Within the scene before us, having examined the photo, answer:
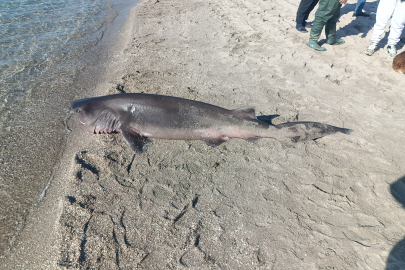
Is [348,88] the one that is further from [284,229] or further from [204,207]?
[204,207]

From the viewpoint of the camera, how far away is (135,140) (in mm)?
3996

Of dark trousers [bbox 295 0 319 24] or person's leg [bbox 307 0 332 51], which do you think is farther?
dark trousers [bbox 295 0 319 24]

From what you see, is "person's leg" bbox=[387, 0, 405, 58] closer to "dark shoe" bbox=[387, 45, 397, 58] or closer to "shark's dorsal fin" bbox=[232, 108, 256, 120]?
"dark shoe" bbox=[387, 45, 397, 58]

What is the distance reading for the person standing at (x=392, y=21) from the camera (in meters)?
5.96

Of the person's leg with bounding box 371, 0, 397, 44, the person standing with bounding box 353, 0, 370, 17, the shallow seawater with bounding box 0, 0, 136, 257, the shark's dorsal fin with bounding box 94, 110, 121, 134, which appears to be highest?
the person's leg with bounding box 371, 0, 397, 44

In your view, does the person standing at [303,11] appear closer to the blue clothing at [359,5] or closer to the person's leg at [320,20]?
the person's leg at [320,20]

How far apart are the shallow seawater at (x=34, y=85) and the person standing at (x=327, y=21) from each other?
638 centimetres

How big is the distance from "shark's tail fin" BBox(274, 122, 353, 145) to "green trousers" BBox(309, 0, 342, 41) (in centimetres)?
392

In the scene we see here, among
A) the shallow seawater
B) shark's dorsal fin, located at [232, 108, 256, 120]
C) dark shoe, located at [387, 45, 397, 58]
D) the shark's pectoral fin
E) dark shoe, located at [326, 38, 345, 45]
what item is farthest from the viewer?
dark shoe, located at [326, 38, 345, 45]

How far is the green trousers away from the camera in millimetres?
6414

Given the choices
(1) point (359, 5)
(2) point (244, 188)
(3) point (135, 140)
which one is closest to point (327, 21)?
(1) point (359, 5)

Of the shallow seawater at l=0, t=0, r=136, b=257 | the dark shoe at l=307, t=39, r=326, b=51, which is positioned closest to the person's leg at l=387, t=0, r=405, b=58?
the dark shoe at l=307, t=39, r=326, b=51

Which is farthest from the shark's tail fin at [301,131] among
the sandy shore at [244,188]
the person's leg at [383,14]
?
the person's leg at [383,14]

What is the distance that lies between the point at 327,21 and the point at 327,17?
259 millimetres
